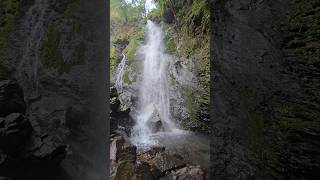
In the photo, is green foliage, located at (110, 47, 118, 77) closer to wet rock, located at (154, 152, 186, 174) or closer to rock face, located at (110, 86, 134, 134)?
rock face, located at (110, 86, 134, 134)

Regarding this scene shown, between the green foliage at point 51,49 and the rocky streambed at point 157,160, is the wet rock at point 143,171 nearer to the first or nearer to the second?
the rocky streambed at point 157,160

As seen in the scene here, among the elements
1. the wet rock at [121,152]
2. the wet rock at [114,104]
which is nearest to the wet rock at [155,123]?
the wet rock at [114,104]

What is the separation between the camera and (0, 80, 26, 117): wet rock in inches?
111

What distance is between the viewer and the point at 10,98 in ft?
9.51

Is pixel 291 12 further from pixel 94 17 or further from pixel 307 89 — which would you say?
pixel 94 17

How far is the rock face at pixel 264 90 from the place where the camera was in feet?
6.95

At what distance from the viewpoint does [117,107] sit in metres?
15.8

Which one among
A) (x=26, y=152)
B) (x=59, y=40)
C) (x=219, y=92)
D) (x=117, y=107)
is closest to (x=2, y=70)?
(x=59, y=40)

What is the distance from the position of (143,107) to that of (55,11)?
17.5 meters

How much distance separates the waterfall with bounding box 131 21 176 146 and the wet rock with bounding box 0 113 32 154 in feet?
44.3

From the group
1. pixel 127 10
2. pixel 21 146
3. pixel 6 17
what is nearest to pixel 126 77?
pixel 127 10

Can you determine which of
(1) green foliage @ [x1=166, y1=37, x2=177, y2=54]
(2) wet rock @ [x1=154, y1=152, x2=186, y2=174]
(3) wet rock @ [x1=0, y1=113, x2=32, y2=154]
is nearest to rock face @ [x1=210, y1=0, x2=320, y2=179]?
(3) wet rock @ [x1=0, y1=113, x2=32, y2=154]

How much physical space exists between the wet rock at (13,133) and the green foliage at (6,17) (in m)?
0.85

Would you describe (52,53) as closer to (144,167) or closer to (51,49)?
(51,49)
